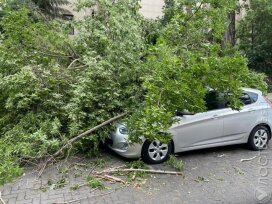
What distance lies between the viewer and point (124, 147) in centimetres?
560

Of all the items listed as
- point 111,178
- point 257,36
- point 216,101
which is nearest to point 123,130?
→ point 111,178

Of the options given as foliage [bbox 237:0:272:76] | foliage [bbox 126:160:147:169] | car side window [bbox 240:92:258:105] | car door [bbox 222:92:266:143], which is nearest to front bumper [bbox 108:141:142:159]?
foliage [bbox 126:160:147:169]

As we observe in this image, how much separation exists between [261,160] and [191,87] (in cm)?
249

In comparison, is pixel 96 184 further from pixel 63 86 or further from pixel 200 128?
pixel 200 128

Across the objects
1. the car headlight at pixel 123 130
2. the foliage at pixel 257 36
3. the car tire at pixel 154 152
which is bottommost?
the car tire at pixel 154 152

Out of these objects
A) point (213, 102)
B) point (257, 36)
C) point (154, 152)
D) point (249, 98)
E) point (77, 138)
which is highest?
point (257, 36)

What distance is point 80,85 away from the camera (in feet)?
18.6

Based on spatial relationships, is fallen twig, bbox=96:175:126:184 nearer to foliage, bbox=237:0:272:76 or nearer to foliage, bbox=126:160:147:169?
foliage, bbox=126:160:147:169

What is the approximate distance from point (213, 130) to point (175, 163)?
1153 millimetres

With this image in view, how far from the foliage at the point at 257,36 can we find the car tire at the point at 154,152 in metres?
10.9

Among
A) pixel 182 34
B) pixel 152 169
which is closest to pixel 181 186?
pixel 152 169

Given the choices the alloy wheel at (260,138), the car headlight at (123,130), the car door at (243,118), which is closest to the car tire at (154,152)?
the car headlight at (123,130)

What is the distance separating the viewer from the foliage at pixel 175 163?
548 cm

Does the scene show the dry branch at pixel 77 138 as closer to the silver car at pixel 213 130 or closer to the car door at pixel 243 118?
the silver car at pixel 213 130
